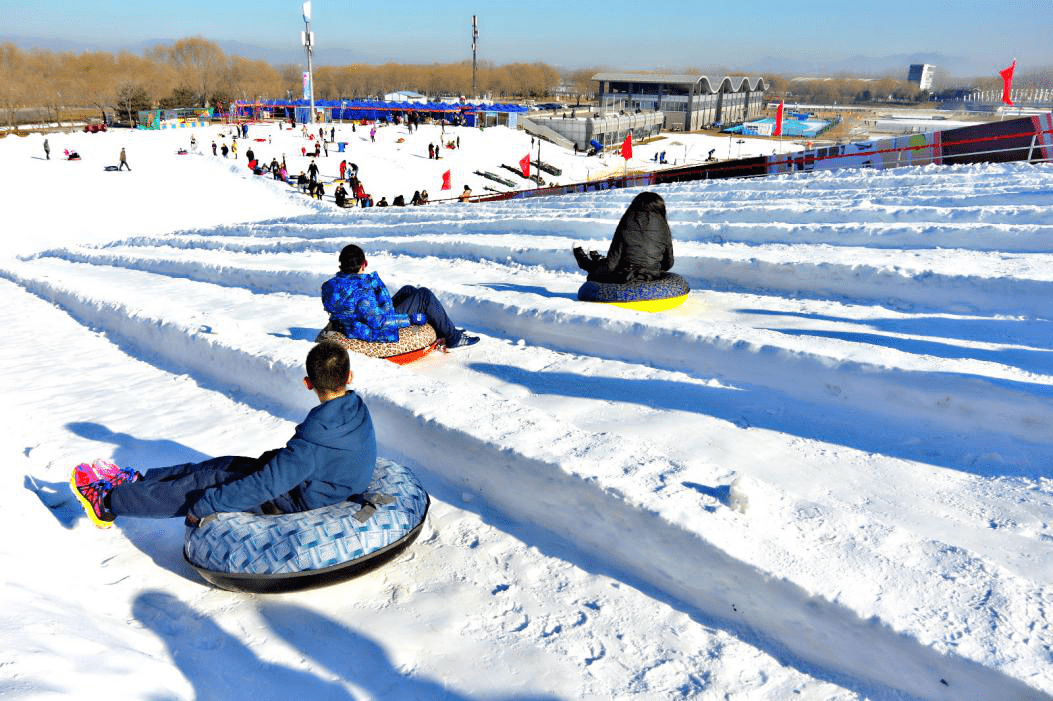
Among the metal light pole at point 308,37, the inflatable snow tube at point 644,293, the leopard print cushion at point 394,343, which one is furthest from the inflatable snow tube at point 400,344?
the metal light pole at point 308,37

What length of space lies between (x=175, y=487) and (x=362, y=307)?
245cm

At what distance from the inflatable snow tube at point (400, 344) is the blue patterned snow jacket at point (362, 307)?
55 mm

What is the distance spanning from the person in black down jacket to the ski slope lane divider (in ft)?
8.19

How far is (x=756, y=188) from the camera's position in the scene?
1335 cm

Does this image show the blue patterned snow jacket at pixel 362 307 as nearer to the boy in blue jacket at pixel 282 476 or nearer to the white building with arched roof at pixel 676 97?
the boy in blue jacket at pixel 282 476

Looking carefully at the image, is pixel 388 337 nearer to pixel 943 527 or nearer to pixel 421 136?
pixel 943 527

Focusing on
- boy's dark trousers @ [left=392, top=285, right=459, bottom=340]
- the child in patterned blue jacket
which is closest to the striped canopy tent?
boy's dark trousers @ [left=392, top=285, right=459, bottom=340]

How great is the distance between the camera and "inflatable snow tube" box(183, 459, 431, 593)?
128 inches

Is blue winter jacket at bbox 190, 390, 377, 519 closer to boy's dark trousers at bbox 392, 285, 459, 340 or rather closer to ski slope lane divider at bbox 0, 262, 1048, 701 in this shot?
ski slope lane divider at bbox 0, 262, 1048, 701

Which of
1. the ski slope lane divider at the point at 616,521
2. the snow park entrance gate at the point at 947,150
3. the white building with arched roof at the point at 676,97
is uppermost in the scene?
the white building with arched roof at the point at 676,97

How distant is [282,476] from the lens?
3307 millimetres

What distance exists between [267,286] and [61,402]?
13.6 ft

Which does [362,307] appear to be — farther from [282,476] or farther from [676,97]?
[676,97]

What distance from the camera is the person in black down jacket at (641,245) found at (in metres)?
6.66
